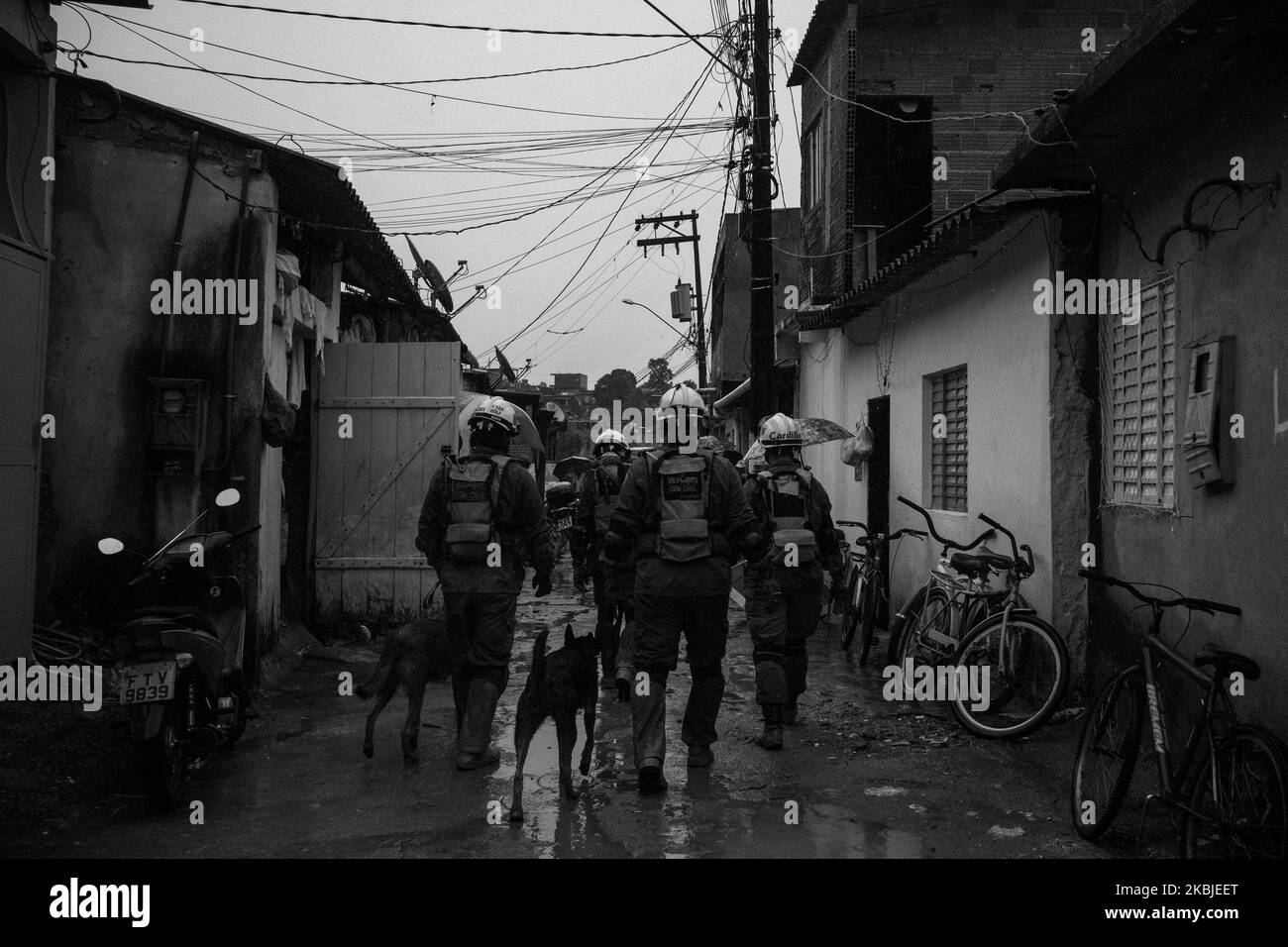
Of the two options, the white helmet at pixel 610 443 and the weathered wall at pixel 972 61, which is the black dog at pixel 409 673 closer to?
the white helmet at pixel 610 443

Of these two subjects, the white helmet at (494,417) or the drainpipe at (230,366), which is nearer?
the white helmet at (494,417)

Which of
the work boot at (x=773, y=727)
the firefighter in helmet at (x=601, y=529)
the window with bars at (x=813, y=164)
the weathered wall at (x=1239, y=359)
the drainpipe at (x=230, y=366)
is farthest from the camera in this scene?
the window with bars at (x=813, y=164)

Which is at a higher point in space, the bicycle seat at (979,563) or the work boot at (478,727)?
the bicycle seat at (979,563)

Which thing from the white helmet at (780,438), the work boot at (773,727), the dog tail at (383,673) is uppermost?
the white helmet at (780,438)

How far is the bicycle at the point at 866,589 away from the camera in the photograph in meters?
9.12

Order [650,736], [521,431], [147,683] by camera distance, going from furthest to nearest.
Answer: [521,431], [650,736], [147,683]

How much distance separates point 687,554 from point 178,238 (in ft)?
14.6

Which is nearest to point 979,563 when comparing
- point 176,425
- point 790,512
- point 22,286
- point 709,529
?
point 790,512

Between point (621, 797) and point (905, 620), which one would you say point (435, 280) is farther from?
point (621, 797)

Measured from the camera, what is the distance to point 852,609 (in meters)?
9.66

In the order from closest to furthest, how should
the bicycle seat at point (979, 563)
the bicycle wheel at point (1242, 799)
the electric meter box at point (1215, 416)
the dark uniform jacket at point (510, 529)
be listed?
the bicycle wheel at point (1242, 799) < the electric meter box at point (1215, 416) < the dark uniform jacket at point (510, 529) < the bicycle seat at point (979, 563)

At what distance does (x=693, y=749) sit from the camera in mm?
5719

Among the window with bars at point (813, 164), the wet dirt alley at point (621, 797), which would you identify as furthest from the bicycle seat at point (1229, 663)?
the window with bars at point (813, 164)

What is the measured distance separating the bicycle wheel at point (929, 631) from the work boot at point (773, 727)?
5.07 ft
